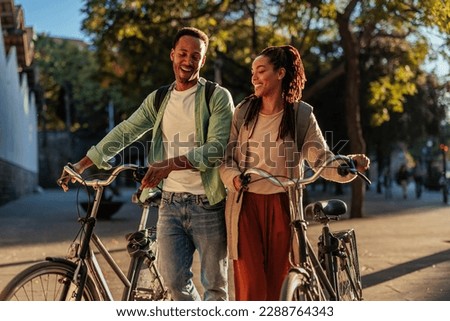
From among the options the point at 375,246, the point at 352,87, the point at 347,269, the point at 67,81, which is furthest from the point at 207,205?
the point at 67,81

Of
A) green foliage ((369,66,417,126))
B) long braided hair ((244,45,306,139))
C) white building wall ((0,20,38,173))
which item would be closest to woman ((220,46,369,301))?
long braided hair ((244,45,306,139))

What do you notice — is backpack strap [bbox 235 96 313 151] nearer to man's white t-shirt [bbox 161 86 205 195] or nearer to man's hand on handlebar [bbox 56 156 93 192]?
man's white t-shirt [bbox 161 86 205 195]

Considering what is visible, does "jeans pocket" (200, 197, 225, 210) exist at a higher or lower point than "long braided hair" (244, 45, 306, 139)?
lower

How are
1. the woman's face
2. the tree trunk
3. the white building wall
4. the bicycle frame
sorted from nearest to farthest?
1. the bicycle frame
2. the woman's face
3. the tree trunk
4. the white building wall

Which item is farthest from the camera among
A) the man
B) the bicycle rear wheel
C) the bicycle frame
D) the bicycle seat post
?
the bicycle rear wheel

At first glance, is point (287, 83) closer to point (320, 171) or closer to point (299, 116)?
point (299, 116)

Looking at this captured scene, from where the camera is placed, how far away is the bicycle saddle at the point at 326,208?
4.05m

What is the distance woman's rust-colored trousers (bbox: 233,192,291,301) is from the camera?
3.85 m

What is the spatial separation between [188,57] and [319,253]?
1.17 metres

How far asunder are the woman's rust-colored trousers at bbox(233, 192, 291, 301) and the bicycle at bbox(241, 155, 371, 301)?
0.38ft

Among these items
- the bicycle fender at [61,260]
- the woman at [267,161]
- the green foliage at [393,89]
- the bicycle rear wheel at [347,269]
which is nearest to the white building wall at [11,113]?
the green foliage at [393,89]

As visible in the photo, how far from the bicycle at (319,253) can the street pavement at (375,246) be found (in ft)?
3.22

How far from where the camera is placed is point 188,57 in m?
3.99
